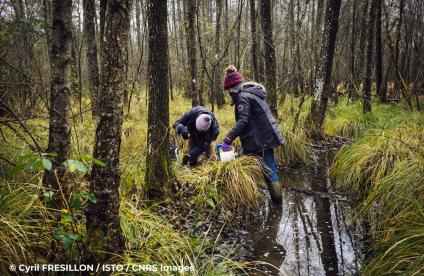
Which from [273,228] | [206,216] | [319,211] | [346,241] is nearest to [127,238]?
[206,216]

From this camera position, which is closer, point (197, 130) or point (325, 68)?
point (197, 130)

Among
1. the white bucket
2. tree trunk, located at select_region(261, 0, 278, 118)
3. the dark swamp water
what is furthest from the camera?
tree trunk, located at select_region(261, 0, 278, 118)

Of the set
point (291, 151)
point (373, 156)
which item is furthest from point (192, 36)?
point (373, 156)

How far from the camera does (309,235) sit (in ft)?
15.1

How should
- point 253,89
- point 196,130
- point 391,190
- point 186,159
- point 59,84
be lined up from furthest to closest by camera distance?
point 196,130
point 186,159
point 253,89
point 391,190
point 59,84

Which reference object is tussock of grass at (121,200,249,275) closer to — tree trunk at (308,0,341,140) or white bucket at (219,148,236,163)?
white bucket at (219,148,236,163)

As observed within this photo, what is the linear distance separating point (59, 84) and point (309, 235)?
144 inches

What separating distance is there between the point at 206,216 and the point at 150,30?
2800mm

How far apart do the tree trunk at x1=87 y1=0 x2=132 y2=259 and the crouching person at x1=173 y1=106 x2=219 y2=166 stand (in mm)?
3329

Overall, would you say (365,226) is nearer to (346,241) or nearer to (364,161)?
(346,241)

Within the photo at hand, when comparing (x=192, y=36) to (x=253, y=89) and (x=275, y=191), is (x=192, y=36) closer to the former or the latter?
(x=253, y=89)

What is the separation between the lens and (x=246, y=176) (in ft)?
17.6

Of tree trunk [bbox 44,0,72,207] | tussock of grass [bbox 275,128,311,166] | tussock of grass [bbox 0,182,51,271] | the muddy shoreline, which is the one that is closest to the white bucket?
the muddy shoreline

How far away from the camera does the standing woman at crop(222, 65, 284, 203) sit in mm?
5422
